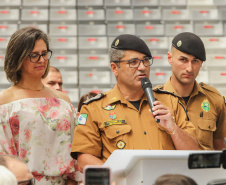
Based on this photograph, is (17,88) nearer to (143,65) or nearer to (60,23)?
(143,65)

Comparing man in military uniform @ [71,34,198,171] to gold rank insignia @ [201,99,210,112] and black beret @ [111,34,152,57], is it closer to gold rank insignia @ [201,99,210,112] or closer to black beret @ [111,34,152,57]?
black beret @ [111,34,152,57]

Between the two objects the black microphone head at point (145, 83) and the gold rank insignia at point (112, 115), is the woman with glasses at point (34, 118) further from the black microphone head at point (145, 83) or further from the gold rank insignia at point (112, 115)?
the black microphone head at point (145, 83)

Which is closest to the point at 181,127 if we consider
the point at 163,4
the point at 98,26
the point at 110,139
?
the point at 110,139

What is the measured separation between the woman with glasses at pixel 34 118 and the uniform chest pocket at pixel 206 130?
74 cm

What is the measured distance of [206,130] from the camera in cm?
242

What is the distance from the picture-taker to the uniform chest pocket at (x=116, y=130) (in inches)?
78.4

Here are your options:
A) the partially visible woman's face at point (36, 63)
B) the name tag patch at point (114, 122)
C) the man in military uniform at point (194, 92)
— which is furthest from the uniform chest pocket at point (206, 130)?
the partially visible woman's face at point (36, 63)

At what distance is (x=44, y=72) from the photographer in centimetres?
236

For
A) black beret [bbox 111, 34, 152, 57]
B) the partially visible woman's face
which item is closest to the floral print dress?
the partially visible woman's face

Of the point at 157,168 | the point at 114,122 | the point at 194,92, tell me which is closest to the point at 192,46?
the point at 194,92

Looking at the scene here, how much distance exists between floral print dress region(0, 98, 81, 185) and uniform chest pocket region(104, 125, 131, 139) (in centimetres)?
34

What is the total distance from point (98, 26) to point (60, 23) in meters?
0.63

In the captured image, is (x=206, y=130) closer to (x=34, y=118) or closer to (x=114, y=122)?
(x=114, y=122)

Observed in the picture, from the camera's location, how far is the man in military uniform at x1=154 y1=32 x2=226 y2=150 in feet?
8.11
